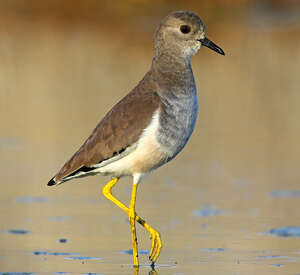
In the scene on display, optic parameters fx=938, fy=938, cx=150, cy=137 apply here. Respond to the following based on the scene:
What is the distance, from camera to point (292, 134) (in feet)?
41.1

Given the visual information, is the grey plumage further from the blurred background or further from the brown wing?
the blurred background

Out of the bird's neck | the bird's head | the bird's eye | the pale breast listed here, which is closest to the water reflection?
the pale breast

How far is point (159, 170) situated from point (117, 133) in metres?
3.81

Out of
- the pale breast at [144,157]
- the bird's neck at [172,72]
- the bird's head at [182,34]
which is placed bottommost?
the pale breast at [144,157]

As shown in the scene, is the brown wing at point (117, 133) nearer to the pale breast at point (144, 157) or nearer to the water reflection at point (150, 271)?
the pale breast at point (144, 157)

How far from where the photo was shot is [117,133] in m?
6.94

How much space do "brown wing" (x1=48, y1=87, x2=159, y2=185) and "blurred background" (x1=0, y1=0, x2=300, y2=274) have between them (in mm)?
715

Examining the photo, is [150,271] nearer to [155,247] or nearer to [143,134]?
[155,247]

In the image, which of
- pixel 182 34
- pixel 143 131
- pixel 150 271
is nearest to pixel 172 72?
pixel 182 34

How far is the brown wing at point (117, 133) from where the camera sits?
271 inches

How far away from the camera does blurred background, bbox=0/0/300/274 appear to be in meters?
7.41

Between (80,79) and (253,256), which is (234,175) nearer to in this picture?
(253,256)

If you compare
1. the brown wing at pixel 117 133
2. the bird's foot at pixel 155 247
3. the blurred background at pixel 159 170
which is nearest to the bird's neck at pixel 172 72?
the brown wing at pixel 117 133

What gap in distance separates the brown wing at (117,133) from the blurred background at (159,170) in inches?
28.1
